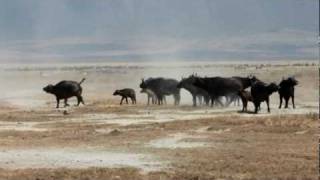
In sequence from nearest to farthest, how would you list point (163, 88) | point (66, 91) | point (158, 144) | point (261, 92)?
point (158, 144), point (261, 92), point (66, 91), point (163, 88)

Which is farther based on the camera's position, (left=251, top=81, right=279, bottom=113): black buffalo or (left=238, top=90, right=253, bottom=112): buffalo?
(left=238, top=90, right=253, bottom=112): buffalo

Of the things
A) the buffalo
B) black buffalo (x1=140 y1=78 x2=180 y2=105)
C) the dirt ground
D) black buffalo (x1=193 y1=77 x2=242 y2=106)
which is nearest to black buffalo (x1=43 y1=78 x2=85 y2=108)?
black buffalo (x1=140 y1=78 x2=180 y2=105)

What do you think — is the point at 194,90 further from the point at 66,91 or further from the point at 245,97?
the point at 245,97

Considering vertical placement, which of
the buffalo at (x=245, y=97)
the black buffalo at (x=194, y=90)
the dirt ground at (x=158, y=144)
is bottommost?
the dirt ground at (x=158, y=144)

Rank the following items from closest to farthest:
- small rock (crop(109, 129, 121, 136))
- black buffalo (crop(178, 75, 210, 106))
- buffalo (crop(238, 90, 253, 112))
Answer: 1. small rock (crop(109, 129, 121, 136))
2. buffalo (crop(238, 90, 253, 112))
3. black buffalo (crop(178, 75, 210, 106))

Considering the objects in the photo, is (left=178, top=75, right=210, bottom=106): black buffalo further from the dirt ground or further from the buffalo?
the buffalo

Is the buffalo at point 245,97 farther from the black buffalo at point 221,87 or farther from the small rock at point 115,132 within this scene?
the small rock at point 115,132

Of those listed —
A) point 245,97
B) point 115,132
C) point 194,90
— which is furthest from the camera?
point 194,90

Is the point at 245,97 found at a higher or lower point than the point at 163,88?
lower

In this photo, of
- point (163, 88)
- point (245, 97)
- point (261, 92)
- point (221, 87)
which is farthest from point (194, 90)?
point (261, 92)

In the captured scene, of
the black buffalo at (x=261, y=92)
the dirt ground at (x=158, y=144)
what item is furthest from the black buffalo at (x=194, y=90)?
the black buffalo at (x=261, y=92)

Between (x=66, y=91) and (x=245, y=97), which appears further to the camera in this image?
(x=66, y=91)

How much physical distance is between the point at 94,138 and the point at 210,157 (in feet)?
22.7

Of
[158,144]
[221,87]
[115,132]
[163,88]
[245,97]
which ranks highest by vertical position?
[163,88]
